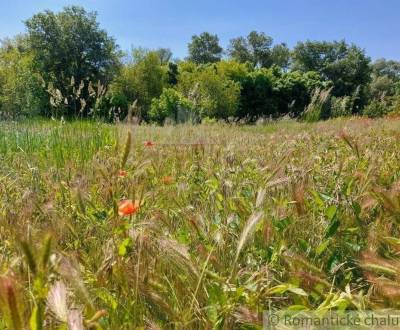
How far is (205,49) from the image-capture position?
2603 inches

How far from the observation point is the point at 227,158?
1.73 m

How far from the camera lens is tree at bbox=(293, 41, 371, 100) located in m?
48.8

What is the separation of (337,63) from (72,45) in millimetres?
30525

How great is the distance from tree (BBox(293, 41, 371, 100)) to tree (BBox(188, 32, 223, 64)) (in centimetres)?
1379

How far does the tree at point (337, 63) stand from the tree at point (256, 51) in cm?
899

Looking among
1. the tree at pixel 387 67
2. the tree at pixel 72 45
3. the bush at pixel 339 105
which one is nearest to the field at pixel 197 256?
the bush at pixel 339 105

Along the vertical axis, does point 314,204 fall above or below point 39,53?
below

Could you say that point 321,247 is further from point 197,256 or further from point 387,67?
point 387,67

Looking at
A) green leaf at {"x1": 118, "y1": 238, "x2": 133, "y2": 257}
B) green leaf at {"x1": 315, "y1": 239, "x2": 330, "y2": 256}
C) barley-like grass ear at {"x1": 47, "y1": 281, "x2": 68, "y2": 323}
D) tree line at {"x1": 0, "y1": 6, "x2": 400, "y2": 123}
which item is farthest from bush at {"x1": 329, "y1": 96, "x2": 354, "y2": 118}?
tree line at {"x1": 0, "y1": 6, "x2": 400, "y2": 123}

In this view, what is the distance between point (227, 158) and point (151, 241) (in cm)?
88

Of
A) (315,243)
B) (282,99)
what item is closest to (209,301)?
(315,243)

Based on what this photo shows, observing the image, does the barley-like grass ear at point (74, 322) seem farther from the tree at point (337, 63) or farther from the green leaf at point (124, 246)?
the tree at point (337, 63)

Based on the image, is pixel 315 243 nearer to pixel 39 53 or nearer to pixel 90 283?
pixel 90 283

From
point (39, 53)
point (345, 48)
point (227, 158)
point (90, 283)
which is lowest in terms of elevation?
point (90, 283)
